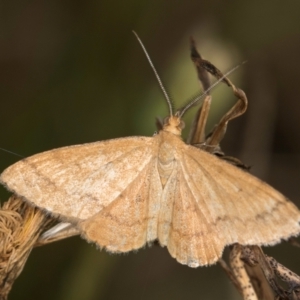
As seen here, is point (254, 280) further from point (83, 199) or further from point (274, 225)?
point (83, 199)

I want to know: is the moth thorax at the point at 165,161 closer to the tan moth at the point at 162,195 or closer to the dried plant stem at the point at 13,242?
the tan moth at the point at 162,195

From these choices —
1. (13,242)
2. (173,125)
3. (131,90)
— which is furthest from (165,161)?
(131,90)

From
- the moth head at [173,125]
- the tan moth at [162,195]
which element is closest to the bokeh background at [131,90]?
the moth head at [173,125]

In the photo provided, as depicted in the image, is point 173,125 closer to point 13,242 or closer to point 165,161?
point 165,161

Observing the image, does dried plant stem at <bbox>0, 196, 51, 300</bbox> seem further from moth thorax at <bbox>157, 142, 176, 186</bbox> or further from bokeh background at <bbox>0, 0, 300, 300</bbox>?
bokeh background at <bbox>0, 0, 300, 300</bbox>

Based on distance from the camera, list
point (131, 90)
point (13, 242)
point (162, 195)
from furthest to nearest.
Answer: point (131, 90), point (162, 195), point (13, 242)

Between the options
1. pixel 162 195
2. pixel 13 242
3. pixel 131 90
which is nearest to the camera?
pixel 13 242
